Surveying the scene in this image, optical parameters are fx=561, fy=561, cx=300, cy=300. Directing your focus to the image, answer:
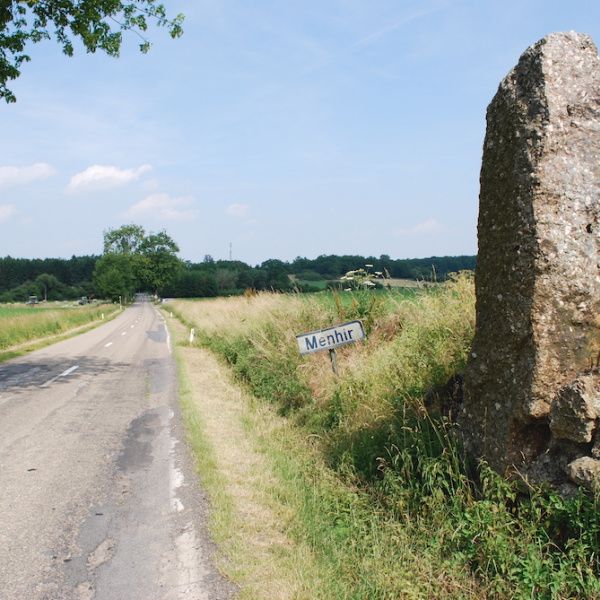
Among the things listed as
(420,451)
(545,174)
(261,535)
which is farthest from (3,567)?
(545,174)

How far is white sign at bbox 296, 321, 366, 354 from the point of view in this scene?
8.38 m

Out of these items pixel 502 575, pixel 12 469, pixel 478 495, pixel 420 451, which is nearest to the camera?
pixel 502 575

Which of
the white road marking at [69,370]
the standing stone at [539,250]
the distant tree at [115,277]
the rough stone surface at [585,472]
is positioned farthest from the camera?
the distant tree at [115,277]

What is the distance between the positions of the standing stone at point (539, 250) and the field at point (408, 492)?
45 cm

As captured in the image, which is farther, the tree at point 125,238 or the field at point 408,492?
the tree at point 125,238

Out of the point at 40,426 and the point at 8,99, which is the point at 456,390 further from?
the point at 8,99

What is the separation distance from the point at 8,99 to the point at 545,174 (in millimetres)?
14440

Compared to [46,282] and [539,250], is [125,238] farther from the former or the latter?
[539,250]

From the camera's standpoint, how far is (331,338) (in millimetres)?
8438

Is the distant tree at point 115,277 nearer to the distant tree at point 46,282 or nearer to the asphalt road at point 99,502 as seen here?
the distant tree at point 46,282

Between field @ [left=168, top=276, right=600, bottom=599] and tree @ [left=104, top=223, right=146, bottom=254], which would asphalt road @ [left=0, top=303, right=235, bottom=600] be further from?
tree @ [left=104, top=223, right=146, bottom=254]

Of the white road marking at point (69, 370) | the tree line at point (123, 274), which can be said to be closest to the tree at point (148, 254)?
the tree line at point (123, 274)

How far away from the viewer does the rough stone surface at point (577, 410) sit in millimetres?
3635

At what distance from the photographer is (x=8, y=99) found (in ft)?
47.2
